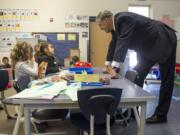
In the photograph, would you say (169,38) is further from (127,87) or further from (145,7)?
(145,7)

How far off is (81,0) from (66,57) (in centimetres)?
170

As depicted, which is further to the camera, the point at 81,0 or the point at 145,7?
the point at 145,7

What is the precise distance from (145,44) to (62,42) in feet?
13.7

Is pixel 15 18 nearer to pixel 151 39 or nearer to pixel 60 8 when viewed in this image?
pixel 60 8

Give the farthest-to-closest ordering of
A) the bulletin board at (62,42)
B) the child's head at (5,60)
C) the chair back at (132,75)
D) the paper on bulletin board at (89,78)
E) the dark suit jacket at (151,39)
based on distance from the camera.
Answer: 1. the bulletin board at (62,42)
2. the child's head at (5,60)
3. the dark suit jacket at (151,39)
4. the chair back at (132,75)
5. the paper on bulletin board at (89,78)

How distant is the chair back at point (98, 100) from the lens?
1610mm

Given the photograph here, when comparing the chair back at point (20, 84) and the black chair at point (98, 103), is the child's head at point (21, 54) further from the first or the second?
the black chair at point (98, 103)

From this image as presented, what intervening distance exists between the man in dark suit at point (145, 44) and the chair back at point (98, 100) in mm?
809

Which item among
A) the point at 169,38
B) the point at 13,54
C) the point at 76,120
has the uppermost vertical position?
the point at 169,38

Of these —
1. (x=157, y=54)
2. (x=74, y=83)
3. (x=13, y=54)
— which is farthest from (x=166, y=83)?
(x=13, y=54)

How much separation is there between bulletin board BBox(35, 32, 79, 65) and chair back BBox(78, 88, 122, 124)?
519 cm

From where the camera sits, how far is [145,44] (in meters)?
2.87

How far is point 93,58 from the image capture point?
7008 mm

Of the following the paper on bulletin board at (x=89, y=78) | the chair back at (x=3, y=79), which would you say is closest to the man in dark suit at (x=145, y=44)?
the paper on bulletin board at (x=89, y=78)
